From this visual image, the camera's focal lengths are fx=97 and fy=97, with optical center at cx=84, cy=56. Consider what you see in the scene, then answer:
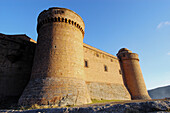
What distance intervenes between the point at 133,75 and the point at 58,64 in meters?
18.0

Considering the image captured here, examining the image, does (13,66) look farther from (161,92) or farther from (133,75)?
(161,92)

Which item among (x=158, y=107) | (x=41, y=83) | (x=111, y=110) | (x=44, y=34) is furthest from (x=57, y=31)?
(x=158, y=107)

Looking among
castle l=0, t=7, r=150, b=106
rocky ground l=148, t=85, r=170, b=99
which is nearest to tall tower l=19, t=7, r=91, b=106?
castle l=0, t=7, r=150, b=106

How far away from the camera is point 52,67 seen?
876 centimetres

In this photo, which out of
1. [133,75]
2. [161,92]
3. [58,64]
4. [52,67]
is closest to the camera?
[52,67]

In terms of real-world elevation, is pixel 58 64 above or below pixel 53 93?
above

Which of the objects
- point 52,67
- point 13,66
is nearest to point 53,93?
point 52,67

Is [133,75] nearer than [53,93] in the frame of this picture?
No

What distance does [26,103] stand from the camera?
7316mm

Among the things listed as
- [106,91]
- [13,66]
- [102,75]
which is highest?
[13,66]

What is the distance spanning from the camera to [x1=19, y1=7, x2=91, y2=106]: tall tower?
300 inches

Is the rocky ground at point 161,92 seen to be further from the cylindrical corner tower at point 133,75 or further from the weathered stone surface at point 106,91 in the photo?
the weathered stone surface at point 106,91

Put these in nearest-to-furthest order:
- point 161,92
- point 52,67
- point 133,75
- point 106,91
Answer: point 52,67
point 106,91
point 133,75
point 161,92

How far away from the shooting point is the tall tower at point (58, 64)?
7.63m
